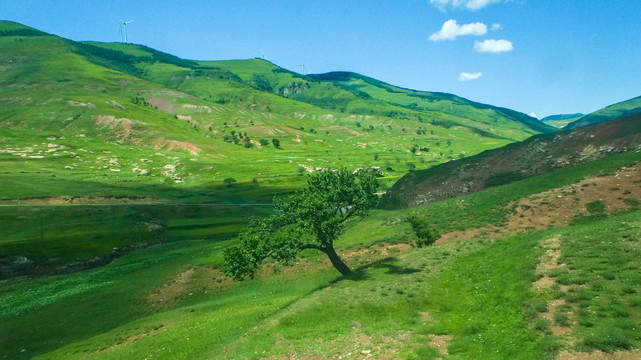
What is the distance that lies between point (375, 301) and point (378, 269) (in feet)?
41.3

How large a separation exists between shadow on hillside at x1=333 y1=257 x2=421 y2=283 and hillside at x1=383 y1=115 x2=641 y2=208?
47484 millimetres

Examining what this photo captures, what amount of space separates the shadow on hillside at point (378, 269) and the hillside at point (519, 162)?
156 ft

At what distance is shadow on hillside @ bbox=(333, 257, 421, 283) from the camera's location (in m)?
40.8

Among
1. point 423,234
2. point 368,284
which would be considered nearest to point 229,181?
point 423,234

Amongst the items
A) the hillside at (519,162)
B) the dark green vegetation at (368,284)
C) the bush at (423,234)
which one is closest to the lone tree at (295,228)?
the dark green vegetation at (368,284)

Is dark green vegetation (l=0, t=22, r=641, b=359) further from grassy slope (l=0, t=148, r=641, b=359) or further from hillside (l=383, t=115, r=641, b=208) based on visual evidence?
hillside (l=383, t=115, r=641, b=208)

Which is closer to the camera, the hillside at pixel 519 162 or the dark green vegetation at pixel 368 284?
the dark green vegetation at pixel 368 284

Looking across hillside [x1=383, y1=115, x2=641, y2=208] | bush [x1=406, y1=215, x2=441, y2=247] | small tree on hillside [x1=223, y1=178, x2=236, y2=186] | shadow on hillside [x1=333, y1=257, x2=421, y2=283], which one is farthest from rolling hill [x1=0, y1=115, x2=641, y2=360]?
small tree on hillside [x1=223, y1=178, x2=236, y2=186]

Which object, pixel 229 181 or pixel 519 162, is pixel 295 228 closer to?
pixel 519 162

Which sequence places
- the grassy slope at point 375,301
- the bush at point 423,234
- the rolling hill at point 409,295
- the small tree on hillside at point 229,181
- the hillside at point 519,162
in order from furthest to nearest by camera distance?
the small tree on hillside at point 229,181, the hillside at point 519,162, the bush at point 423,234, the grassy slope at point 375,301, the rolling hill at point 409,295

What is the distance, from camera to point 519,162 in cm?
8738

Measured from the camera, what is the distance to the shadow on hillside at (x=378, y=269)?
40.8 metres

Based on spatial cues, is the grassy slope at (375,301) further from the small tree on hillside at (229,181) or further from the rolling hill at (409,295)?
the small tree on hillside at (229,181)

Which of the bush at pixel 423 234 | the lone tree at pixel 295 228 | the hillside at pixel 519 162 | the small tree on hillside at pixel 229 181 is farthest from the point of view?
the small tree on hillside at pixel 229 181
